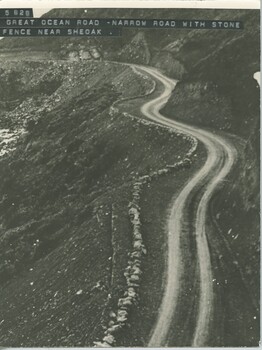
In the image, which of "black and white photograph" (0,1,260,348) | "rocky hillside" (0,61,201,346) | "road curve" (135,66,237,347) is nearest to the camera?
"road curve" (135,66,237,347)

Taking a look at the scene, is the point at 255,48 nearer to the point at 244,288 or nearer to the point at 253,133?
the point at 253,133

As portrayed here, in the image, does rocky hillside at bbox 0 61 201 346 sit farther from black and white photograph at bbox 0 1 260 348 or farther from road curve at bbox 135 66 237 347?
road curve at bbox 135 66 237 347

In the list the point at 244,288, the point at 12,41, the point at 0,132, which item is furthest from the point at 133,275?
the point at 12,41

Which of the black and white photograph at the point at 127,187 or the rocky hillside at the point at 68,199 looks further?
the rocky hillside at the point at 68,199

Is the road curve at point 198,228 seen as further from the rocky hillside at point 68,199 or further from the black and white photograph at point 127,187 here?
the rocky hillside at point 68,199

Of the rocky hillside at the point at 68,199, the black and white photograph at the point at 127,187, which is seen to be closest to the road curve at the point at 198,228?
the black and white photograph at the point at 127,187

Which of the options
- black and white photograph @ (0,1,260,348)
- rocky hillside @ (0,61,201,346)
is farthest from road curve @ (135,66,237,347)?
rocky hillside @ (0,61,201,346)
